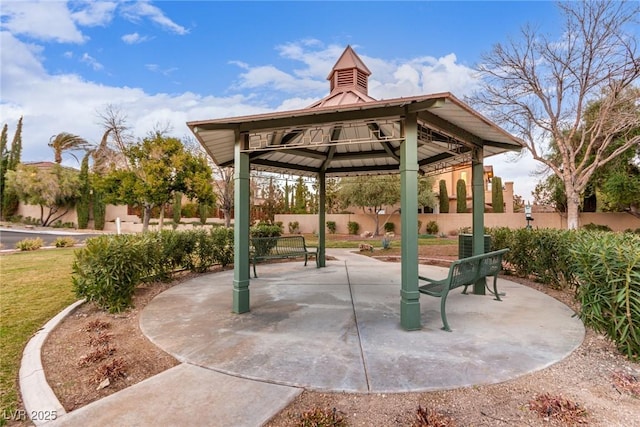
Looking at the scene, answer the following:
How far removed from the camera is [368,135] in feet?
22.1

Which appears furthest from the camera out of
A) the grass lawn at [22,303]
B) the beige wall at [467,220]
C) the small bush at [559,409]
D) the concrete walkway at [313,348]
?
the beige wall at [467,220]

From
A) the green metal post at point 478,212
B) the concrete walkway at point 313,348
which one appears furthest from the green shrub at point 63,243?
the green metal post at point 478,212

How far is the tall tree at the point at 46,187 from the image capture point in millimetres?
25812

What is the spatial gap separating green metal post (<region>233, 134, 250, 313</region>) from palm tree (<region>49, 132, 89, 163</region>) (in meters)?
32.6

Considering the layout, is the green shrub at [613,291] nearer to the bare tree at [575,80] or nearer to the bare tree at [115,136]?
the bare tree at [575,80]

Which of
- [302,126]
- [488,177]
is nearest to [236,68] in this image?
[302,126]

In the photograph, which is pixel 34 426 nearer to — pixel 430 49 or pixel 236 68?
pixel 236 68

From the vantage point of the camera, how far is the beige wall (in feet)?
65.5

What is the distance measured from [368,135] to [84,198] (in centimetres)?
3041

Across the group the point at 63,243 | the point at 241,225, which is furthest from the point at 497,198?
the point at 63,243

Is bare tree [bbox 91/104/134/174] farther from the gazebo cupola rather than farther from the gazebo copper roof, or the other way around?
the gazebo cupola

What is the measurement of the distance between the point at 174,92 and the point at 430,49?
38.7 ft

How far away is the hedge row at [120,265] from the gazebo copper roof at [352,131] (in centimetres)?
217

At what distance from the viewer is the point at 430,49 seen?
34.7 ft
